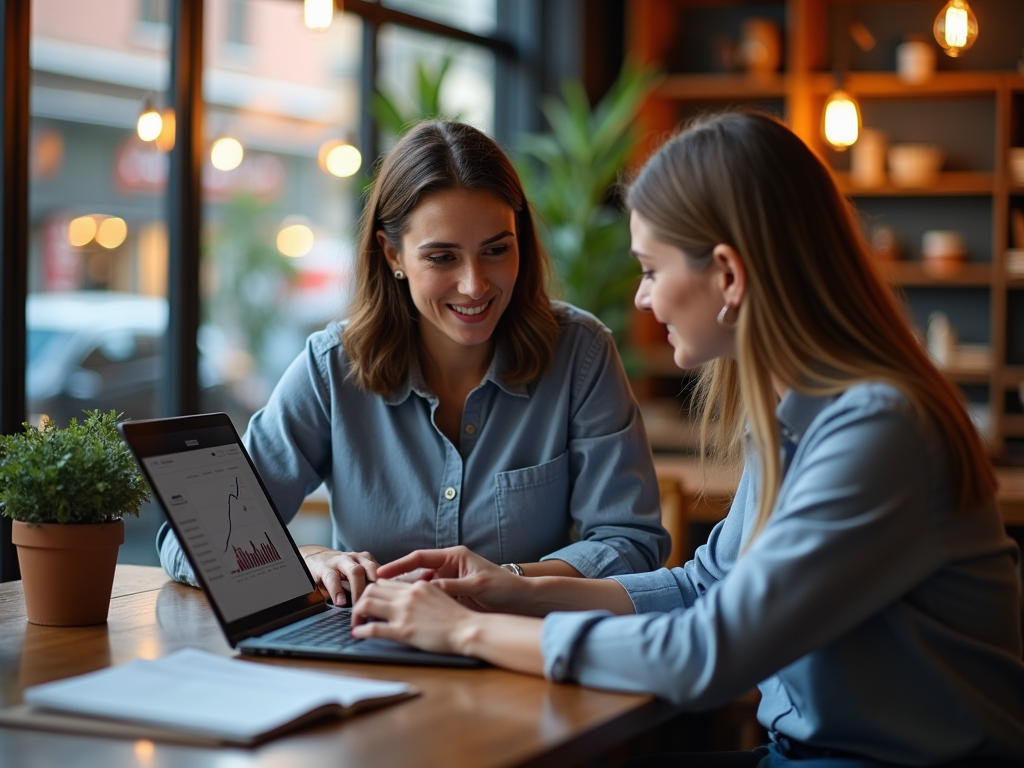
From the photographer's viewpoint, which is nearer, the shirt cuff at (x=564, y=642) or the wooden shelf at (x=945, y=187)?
the shirt cuff at (x=564, y=642)

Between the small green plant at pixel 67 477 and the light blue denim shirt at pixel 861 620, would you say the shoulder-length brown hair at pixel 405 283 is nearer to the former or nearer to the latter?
the small green plant at pixel 67 477

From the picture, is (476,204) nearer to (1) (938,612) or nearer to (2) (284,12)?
(1) (938,612)

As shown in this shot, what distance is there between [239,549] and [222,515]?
49 millimetres

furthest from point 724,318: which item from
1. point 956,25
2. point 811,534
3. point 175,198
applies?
point 175,198

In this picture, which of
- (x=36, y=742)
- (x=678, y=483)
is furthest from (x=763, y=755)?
(x=678, y=483)

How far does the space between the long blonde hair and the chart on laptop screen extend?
0.63m

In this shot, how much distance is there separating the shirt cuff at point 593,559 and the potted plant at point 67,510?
2.08 feet

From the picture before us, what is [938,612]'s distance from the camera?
1.29m

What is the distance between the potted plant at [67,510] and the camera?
1520 mm

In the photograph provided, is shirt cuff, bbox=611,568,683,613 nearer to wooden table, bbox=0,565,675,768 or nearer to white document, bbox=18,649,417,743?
wooden table, bbox=0,565,675,768

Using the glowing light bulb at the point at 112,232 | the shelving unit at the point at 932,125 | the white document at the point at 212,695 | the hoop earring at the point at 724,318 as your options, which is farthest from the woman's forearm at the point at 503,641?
the shelving unit at the point at 932,125

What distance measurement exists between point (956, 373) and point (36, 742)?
4.76 meters

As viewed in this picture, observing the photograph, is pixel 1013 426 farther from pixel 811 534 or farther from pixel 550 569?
pixel 811 534

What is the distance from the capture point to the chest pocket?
1.96 meters
